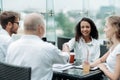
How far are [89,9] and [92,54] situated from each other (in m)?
2.23

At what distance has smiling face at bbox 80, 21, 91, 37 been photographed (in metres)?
3.47

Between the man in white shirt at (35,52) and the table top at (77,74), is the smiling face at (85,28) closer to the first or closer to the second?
the table top at (77,74)

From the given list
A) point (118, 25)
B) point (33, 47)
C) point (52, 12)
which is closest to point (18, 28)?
point (33, 47)

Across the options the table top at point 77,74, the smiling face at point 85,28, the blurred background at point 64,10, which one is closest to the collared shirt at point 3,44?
the table top at point 77,74

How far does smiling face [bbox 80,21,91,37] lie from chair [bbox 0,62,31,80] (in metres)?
1.55

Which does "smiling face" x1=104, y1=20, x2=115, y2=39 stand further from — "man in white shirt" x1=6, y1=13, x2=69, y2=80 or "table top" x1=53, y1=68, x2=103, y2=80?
"man in white shirt" x1=6, y1=13, x2=69, y2=80

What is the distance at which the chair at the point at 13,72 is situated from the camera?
2.00 m

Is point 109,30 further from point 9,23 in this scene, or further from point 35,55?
point 9,23

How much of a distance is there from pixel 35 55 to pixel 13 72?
28 centimetres

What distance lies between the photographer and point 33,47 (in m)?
2.29

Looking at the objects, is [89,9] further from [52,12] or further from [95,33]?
[95,33]

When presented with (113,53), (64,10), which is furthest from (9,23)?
(64,10)

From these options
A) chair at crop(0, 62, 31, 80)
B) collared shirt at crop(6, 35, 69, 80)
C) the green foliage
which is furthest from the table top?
the green foliage

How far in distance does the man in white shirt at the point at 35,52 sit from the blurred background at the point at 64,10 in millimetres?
3057
